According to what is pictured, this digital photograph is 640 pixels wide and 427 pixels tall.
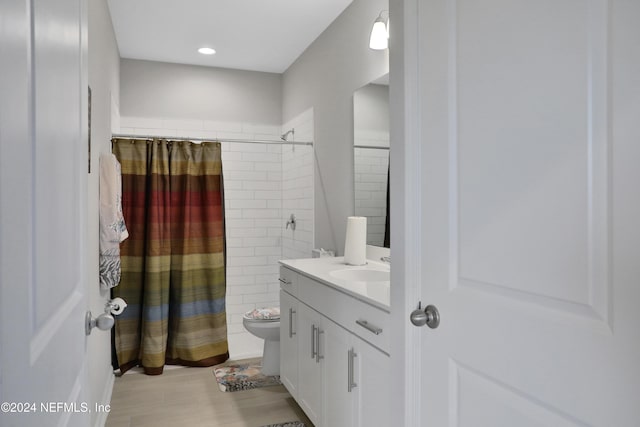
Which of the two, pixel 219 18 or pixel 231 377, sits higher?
pixel 219 18

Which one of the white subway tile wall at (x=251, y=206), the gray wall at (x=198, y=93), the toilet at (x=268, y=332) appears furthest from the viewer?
the white subway tile wall at (x=251, y=206)

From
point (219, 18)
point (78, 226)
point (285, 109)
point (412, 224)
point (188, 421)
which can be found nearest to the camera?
point (78, 226)

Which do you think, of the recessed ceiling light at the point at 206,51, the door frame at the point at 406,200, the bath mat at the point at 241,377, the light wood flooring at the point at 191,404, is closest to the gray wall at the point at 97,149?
the light wood flooring at the point at 191,404

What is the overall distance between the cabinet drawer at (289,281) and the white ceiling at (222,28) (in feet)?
5.84

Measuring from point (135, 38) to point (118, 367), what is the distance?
258 centimetres

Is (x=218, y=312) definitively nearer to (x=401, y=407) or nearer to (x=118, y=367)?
(x=118, y=367)

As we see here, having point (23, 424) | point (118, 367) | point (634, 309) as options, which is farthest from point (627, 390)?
point (118, 367)

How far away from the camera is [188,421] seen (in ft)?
8.45

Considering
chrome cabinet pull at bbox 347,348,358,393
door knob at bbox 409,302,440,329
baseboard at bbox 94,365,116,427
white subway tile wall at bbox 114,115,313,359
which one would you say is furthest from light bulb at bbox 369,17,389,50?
baseboard at bbox 94,365,116,427

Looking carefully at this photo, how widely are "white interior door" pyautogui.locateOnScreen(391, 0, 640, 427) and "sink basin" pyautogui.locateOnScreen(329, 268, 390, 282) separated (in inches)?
43.6

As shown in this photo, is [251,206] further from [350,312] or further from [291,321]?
[350,312]

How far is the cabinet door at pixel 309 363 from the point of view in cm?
221

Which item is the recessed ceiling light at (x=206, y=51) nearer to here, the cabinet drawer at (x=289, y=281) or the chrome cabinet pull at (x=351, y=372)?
the cabinet drawer at (x=289, y=281)

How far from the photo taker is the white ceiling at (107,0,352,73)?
9.96 ft
